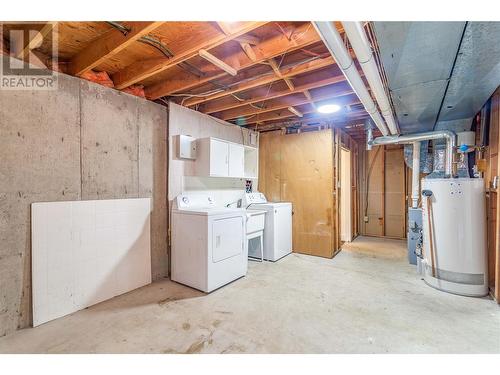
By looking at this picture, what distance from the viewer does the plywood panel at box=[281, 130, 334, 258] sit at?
397cm

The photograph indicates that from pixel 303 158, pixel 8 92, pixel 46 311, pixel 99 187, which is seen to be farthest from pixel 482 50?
pixel 46 311

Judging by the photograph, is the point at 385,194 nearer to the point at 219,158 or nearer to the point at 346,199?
the point at 346,199

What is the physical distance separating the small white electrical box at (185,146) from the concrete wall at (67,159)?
0.66 ft

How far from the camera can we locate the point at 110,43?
1892mm

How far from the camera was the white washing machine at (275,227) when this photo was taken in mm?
3794

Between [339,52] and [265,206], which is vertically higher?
[339,52]

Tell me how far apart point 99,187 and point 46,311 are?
3.86 feet

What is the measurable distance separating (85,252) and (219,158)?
1859 mm

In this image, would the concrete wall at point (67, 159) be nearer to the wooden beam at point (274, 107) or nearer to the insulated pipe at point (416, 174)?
the wooden beam at point (274, 107)

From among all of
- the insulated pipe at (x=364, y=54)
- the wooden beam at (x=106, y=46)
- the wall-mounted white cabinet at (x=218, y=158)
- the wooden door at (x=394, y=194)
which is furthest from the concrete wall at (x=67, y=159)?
the wooden door at (x=394, y=194)

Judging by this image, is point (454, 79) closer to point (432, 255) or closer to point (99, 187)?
point (432, 255)

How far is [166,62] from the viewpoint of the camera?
7.04 ft

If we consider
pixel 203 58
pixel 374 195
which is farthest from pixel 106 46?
pixel 374 195

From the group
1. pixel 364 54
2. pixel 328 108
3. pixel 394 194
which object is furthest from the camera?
pixel 394 194
